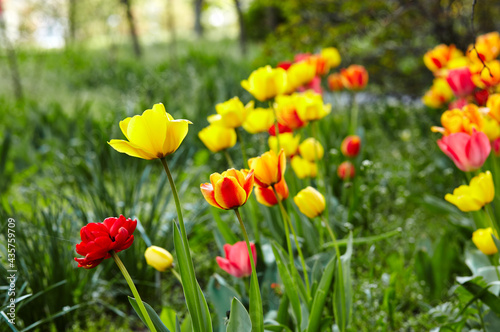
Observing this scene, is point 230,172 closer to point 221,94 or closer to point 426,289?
point 426,289

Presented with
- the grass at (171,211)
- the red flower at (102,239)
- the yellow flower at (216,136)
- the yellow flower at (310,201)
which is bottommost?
the grass at (171,211)

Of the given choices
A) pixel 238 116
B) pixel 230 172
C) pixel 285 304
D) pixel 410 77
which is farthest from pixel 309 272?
pixel 410 77

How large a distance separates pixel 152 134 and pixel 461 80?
1417mm

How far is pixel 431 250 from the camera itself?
162cm

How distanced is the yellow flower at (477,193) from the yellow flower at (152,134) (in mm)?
721

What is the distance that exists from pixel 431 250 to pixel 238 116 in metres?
0.85

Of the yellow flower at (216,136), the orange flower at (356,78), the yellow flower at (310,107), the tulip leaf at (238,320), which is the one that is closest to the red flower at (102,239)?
the tulip leaf at (238,320)

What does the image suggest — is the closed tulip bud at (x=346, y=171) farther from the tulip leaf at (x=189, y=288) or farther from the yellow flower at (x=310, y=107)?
the tulip leaf at (x=189, y=288)

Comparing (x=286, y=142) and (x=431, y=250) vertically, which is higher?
(x=286, y=142)

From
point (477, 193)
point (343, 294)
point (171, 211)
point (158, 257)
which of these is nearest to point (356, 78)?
point (171, 211)

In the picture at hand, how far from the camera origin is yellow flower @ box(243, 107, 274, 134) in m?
1.53

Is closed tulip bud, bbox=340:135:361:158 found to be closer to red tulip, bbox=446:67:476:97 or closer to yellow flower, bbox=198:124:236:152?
red tulip, bbox=446:67:476:97

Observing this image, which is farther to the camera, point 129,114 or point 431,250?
point 129,114

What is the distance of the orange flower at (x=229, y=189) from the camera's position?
83 centimetres
